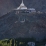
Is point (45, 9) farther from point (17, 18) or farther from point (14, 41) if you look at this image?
point (14, 41)

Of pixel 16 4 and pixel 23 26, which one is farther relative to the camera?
pixel 16 4

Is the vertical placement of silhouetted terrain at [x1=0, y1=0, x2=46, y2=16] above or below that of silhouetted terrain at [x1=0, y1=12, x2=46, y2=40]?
above

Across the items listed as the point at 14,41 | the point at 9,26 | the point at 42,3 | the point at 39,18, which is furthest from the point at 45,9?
A: the point at 14,41

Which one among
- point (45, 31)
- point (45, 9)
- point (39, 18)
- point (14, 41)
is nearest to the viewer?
point (14, 41)

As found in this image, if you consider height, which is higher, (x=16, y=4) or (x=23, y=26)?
(x=16, y=4)
